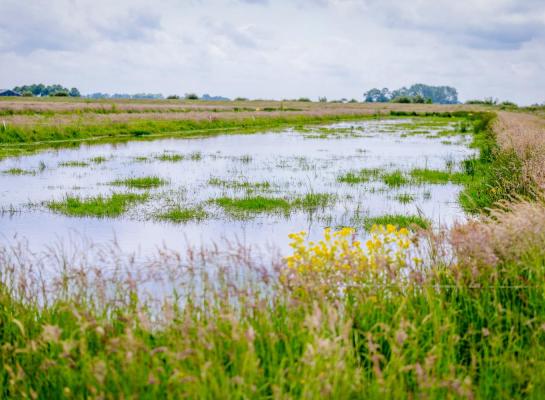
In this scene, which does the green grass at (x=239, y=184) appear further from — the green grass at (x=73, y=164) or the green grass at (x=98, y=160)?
the green grass at (x=98, y=160)

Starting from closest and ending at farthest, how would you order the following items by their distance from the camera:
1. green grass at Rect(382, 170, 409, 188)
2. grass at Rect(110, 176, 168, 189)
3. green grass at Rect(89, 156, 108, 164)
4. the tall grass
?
the tall grass → grass at Rect(110, 176, 168, 189) → green grass at Rect(382, 170, 409, 188) → green grass at Rect(89, 156, 108, 164)

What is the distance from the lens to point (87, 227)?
1352 cm

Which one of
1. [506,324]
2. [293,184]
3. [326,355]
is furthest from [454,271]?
[293,184]

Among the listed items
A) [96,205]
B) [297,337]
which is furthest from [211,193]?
[297,337]

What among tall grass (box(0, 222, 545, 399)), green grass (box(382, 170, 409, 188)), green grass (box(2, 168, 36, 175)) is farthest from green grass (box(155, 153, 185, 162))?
tall grass (box(0, 222, 545, 399))

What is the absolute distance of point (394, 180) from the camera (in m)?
21.1

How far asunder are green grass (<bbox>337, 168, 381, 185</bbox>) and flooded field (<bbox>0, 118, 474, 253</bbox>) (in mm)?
40

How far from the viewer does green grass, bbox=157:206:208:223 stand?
573 inches

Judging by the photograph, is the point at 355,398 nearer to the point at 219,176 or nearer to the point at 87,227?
the point at 87,227

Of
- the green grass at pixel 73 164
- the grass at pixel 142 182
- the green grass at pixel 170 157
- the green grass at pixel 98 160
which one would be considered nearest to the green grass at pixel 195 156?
the green grass at pixel 170 157

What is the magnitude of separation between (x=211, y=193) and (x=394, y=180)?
6.99 metres

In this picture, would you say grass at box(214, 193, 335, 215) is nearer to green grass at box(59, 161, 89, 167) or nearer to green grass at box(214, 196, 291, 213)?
green grass at box(214, 196, 291, 213)

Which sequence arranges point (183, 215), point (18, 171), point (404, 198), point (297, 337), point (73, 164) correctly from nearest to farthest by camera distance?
point (297, 337)
point (183, 215)
point (404, 198)
point (18, 171)
point (73, 164)

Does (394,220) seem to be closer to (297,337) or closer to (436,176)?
(436,176)
